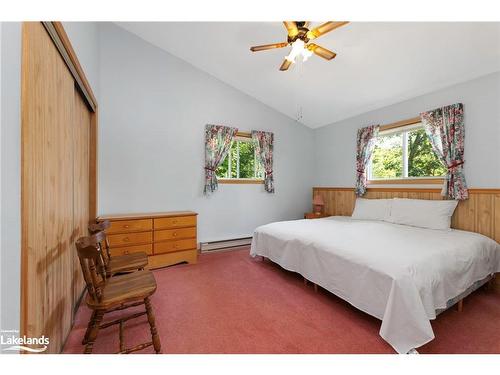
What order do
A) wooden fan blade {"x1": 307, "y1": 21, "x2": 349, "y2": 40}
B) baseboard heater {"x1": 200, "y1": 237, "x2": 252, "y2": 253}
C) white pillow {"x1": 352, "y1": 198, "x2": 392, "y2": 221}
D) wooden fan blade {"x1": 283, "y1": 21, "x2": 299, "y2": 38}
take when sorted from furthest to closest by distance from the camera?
baseboard heater {"x1": 200, "y1": 237, "x2": 252, "y2": 253} → white pillow {"x1": 352, "y1": 198, "x2": 392, "y2": 221} → wooden fan blade {"x1": 283, "y1": 21, "x2": 299, "y2": 38} → wooden fan blade {"x1": 307, "y1": 21, "x2": 349, "y2": 40}

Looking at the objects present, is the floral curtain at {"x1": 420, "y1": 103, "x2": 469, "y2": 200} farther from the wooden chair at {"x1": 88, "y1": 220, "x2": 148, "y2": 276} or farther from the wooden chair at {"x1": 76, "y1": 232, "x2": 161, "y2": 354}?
the wooden chair at {"x1": 88, "y1": 220, "x2": 148, "y2": 276}

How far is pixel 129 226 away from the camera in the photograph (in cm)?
264

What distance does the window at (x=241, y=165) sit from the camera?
3.88 meters

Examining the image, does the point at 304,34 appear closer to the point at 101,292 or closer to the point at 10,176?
the point at 10,176

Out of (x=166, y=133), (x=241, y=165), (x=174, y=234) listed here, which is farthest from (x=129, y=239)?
(x=241, y=165)

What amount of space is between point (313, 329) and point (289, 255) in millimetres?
889

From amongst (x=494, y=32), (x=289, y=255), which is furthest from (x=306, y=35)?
(x=289, y=255)

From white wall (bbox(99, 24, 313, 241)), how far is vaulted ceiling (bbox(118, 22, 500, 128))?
25 centimetres

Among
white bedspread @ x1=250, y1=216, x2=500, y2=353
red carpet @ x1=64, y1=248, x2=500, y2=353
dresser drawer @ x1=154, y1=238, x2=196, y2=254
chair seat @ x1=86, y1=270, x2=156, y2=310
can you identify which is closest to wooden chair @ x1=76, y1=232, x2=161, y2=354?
chair seat @ x1=86, y1=270, x2=156, y2=310

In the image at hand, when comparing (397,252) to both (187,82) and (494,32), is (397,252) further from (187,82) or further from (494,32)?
(187,82)

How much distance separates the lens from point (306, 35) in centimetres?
185

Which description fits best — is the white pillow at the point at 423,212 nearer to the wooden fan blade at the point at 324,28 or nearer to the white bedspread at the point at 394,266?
the white bedspread at the point at 394,266

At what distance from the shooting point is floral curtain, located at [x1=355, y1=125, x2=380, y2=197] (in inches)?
140

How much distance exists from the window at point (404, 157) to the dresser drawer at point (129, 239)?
358 centimetres
